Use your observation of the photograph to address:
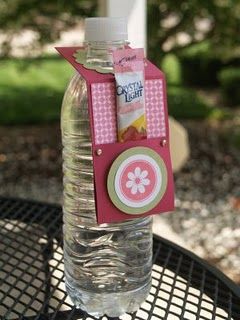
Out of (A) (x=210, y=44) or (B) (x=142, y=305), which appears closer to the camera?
(B) (x=142, y=305)

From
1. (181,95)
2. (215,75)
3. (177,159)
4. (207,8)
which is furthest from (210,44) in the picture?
(215,75)

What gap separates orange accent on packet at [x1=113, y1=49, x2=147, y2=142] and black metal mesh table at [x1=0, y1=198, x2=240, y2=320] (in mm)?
367

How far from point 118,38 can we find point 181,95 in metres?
5.31

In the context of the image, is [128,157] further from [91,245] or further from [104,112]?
[91,245]

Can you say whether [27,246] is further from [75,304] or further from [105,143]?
[105,143]

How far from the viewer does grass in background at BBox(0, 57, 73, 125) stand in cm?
561

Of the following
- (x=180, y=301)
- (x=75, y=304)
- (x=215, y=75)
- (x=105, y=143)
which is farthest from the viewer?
(x=215, y=75)

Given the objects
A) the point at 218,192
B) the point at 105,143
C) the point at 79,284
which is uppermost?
the point at 105,143

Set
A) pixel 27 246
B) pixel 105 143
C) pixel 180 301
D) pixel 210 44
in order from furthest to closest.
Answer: pixel 210 44, pixel 27 246, pixel 180 301, pixel 105 143

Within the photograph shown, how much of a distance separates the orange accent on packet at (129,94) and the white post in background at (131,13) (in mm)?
1643

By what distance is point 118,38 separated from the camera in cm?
103

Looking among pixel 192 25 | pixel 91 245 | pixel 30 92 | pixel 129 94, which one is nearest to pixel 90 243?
pixel 91 245

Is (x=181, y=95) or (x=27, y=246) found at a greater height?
(x=27, y=246)

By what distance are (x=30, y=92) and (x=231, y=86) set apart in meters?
2.08
